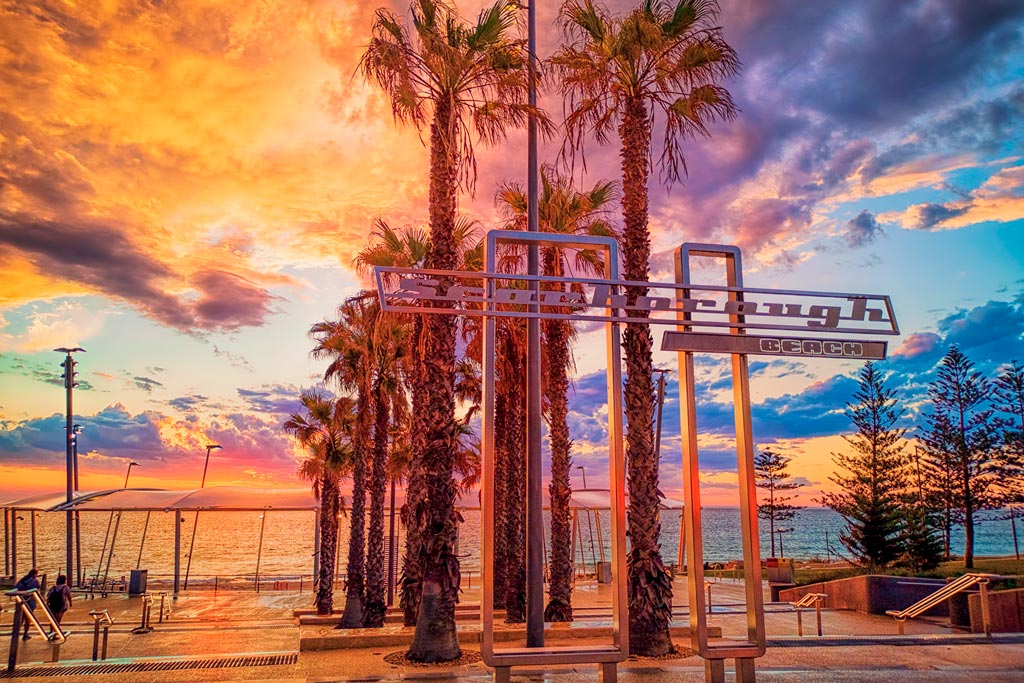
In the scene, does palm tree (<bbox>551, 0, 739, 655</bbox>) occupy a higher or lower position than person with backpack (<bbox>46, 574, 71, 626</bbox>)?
higher

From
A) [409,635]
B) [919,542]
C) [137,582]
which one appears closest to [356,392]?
[409,635]

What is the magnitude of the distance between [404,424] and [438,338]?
14967 millimetres

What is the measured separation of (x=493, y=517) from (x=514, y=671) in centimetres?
307

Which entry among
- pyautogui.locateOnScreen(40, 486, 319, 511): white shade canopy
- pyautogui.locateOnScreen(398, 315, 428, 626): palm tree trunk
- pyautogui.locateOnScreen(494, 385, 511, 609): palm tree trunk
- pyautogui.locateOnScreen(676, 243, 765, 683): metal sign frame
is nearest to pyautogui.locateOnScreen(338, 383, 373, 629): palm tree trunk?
pyautogui.locateOnScreen(494, 385, 511, 609): palm tree trunk

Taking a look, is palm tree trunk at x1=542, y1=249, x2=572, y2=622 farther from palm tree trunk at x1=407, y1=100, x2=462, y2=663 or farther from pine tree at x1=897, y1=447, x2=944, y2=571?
pine tree at x1=897, y1=447, x2=944, y2=571

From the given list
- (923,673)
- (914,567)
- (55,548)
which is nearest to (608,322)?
(923,673)

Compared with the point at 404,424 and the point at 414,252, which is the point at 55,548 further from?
the point at 414,252

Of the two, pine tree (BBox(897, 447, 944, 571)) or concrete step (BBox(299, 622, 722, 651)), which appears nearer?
concrete step (BBox(299, 622, 722, 651))

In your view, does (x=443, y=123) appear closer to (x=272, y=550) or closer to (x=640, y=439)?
(x=640, y=439)

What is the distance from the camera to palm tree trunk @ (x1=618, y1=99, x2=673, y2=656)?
1184 cm

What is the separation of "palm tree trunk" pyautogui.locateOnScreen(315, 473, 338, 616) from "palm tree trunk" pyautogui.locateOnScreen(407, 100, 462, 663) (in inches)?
569

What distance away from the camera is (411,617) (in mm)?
16016

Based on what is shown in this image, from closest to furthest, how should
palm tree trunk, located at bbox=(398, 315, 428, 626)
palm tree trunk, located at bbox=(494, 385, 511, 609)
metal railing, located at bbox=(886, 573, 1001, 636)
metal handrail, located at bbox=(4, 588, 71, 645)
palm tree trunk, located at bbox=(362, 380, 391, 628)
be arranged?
1. metal handrail, located at bbox=(4, 588, 71, 645)
2. palm tree trunk, located at bbox=(398, 315, 428, 626)
3. metal railing, located at bbox=(886, 573, 1001, 636)
4. palm tree trunk, located at bbox=(494, 385, 511, 609)
5. palm tree trunk, located at bbox=(362, 380, 391, 628)

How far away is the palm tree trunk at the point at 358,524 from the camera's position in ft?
70.2
